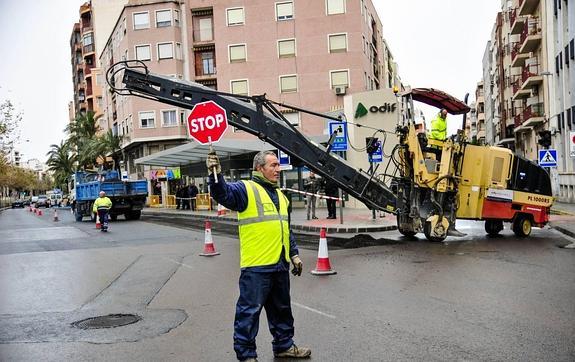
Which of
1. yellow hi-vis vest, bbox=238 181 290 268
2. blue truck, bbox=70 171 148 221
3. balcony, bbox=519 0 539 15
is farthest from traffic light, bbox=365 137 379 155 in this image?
balcony, bbox=519 0 539 15

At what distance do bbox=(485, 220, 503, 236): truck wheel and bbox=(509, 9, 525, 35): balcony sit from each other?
32904 mm

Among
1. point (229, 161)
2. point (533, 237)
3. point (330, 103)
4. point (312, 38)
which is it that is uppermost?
point (312, 38)

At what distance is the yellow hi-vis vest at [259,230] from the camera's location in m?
5.14

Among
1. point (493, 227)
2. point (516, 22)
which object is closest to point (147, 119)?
point (516, 22)

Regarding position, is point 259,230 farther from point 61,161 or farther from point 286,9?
point 61,161

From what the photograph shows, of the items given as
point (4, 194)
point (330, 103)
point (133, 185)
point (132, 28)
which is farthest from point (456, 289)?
point (4, 194)

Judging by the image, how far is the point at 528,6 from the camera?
136ft

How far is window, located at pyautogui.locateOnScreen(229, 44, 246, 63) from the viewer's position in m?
48.3

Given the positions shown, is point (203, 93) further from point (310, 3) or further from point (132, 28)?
point (132, 28)

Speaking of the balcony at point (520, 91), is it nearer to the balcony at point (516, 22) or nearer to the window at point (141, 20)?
the balcony at point (516, 22)

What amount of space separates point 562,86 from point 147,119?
32.4 m

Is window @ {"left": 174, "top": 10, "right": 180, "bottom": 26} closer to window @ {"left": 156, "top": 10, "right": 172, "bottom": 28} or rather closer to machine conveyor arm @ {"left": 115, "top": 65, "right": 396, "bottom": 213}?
window @ {"left": 156, "top": 10, "right": 172, "bottom": 28}

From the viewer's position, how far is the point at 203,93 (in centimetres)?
1431

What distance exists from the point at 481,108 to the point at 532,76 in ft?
264
